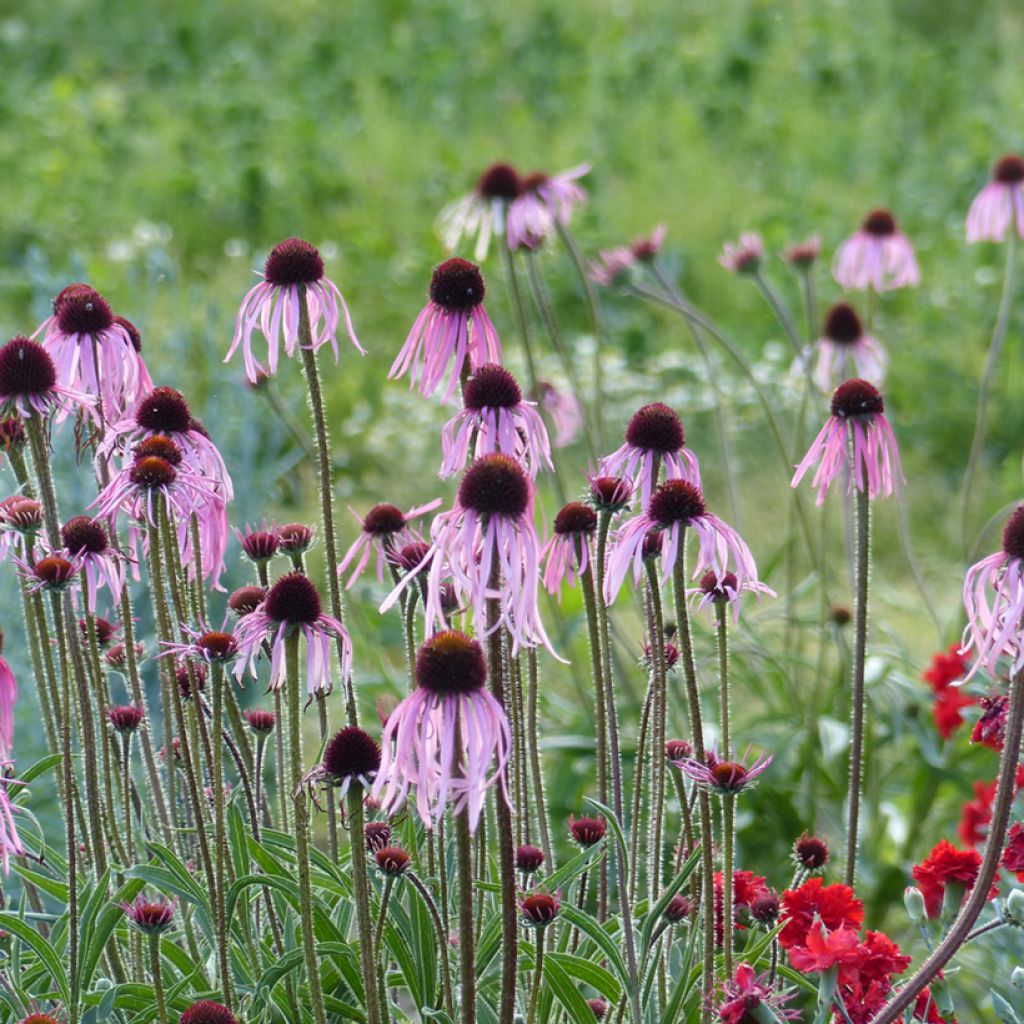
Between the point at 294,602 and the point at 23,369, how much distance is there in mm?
348

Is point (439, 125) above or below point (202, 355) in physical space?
above

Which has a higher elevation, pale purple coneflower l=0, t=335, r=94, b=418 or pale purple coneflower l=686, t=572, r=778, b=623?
pale purple coneflower l=0, t=335, r=94, b=418

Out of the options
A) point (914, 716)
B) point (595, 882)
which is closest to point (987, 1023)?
point (914, 716)

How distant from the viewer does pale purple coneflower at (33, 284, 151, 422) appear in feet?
4.88

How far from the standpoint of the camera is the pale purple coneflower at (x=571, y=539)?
1404 millimetres

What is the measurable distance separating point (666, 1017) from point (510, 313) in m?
4.24

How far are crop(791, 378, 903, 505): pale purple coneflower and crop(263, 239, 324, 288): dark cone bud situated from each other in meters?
0.50

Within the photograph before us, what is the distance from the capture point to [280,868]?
4.82ft

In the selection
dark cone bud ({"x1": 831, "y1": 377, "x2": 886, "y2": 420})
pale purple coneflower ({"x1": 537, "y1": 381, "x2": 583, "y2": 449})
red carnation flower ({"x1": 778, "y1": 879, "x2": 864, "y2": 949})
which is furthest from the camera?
pale purple coneflower ({"x1": 537, "y1": 381, "x2": 583, "y2": 449})

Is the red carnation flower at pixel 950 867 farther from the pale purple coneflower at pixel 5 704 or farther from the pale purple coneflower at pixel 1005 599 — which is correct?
the pale purple coneflower at pixel 5 704

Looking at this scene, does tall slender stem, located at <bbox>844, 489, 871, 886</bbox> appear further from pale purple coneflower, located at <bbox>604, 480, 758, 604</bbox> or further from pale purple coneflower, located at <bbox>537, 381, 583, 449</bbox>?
pale purple coneflower, located at <bbox>537, 381, 583, 449</bbox>

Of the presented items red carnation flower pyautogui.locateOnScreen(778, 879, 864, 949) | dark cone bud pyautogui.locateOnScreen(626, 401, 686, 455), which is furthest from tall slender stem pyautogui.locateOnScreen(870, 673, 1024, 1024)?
dark cone bud pyautogui.locateOnScreen(626, 401, 686, 455)

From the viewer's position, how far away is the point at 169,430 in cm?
145

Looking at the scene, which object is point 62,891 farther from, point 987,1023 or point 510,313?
point 510,313
